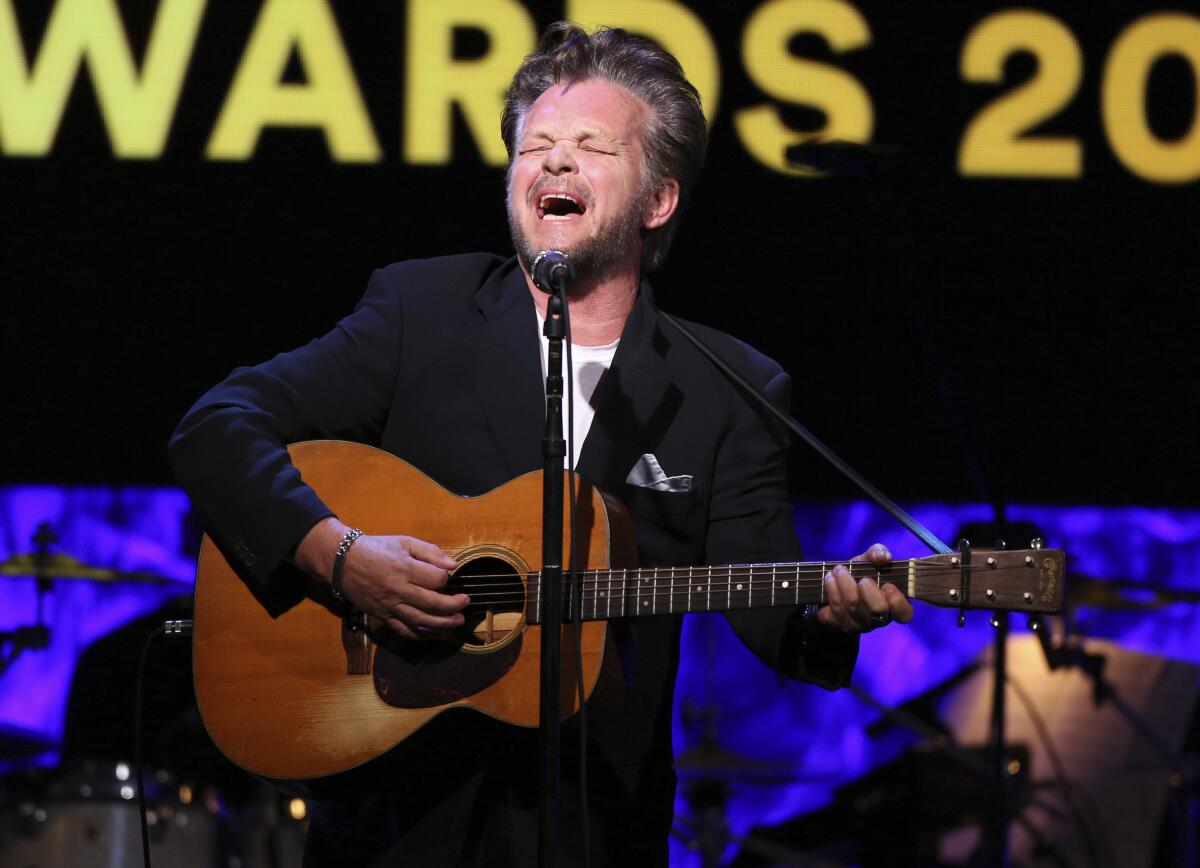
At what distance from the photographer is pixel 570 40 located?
3283mm

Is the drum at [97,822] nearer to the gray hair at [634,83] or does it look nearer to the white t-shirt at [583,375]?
the white t-shirt at [583,375]

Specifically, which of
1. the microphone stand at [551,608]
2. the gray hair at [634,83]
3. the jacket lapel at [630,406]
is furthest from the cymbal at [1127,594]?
the microphone stand at [551,608]

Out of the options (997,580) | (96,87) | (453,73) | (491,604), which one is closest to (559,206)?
(491,604)

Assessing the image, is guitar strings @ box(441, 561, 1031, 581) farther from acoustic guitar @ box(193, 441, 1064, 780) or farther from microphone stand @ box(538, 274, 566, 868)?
microphone stand @ box(538, 274, 566, 868)

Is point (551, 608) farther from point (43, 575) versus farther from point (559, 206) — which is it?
point (43, 575)

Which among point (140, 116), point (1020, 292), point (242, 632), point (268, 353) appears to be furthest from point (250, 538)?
point (1020, 292)

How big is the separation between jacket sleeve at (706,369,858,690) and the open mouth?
51 cm

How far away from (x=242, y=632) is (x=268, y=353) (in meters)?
2.85

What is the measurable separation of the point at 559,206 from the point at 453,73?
2.74 m

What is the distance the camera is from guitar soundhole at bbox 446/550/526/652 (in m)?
2.78

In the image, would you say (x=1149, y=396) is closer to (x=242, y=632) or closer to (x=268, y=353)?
(x=268, y=353)

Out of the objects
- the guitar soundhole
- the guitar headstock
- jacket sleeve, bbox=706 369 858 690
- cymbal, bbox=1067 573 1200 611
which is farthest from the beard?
cymbal, bbox=1067 573 1200 611

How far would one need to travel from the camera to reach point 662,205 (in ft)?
11.0

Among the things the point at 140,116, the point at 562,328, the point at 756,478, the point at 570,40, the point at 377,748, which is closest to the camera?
the point at 562,328
